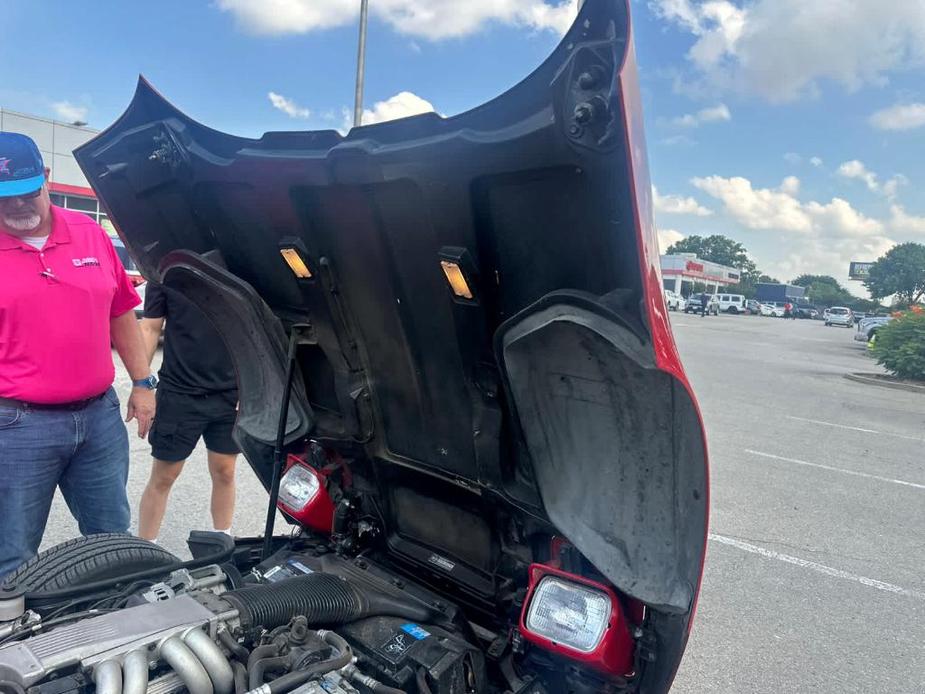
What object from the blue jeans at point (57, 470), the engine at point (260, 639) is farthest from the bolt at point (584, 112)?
the blue jeans at point (57, 470)

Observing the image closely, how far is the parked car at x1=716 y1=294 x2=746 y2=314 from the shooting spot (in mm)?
56688

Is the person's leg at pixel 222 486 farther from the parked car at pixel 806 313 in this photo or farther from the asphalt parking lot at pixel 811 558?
the parked car at pixel 806 313

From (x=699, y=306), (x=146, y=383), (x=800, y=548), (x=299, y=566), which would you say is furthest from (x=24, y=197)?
(x=699, y=306)

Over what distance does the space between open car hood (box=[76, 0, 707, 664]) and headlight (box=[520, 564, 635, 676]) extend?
0.10 meters

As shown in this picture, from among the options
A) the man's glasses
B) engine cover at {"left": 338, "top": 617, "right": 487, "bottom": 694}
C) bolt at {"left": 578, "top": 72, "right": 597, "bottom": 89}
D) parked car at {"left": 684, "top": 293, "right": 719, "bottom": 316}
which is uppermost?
the man's glasses

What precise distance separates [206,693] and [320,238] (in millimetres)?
1169

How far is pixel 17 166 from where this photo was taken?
2.44 meters

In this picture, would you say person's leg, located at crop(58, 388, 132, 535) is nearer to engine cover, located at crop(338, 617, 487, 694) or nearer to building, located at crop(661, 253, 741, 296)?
engine cover, located at crop(338, 617, 487, 694)

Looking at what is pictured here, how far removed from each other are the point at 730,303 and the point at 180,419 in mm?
58842

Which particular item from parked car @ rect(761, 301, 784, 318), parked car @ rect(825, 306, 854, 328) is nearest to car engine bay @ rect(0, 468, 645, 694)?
parked car @ rect(825, 306, 854, 328)

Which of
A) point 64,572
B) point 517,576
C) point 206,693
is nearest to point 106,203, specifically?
point 64,572

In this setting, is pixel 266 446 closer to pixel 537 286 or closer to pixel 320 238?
pixel 320 238

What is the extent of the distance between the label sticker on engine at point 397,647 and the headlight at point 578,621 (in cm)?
34

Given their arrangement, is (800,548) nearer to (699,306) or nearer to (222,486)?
(222,486)
